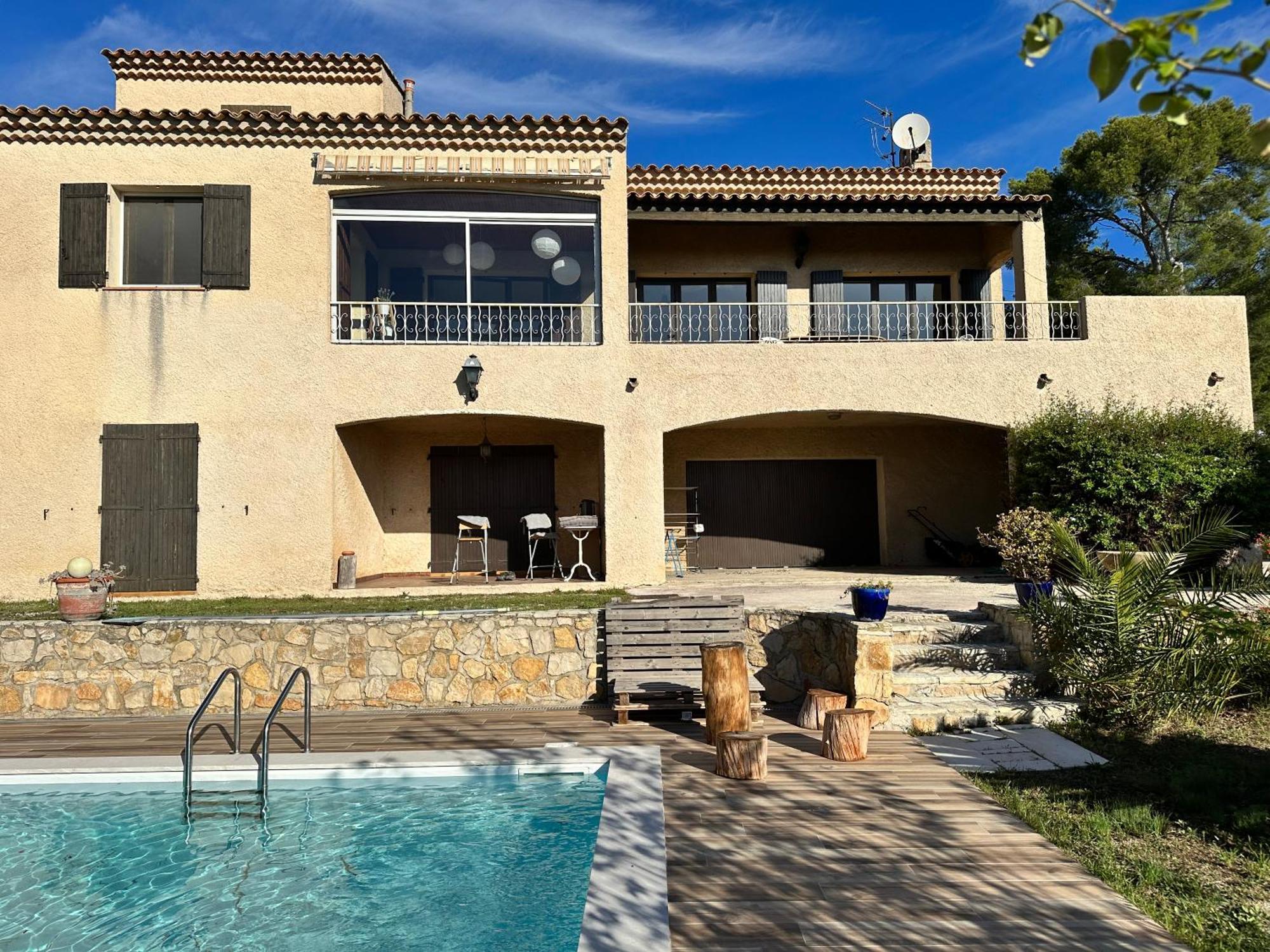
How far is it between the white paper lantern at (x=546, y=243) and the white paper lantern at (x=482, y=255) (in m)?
0.74

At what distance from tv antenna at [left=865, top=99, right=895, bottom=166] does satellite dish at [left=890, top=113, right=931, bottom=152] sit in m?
0.88

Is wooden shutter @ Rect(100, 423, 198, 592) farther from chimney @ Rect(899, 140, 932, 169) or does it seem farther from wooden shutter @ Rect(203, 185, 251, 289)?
chimney @ Rect(899, 140, 932, 169)

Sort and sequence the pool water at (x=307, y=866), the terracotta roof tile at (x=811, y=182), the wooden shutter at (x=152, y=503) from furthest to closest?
the terracotta roof tile at (x=811, y=182)
the wooden shutter at (x=152, y=503)
the pool water at (x=307, y=866)

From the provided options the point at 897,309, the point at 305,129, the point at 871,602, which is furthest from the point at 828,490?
the point at 305,129

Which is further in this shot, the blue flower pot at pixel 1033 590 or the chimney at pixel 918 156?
the chimney at pixel 918 156

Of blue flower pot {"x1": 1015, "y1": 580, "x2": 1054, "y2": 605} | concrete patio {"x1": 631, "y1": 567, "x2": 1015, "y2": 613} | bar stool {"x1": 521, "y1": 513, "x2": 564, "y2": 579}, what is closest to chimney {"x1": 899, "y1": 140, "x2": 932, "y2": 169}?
concrete patio {"x1": 631, "y1": 567, "x2": 1015, "y2": 613}

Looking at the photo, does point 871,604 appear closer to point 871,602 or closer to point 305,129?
point 871,602

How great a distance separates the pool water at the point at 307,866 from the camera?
4.48 metres

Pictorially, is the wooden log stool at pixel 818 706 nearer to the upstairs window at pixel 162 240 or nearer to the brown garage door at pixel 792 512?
the brown garage door at pixel 792 512

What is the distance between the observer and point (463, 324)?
517 inches

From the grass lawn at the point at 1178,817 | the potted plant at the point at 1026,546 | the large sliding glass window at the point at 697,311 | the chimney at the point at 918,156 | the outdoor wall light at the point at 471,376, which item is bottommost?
the grass lawn at the point at 1178,817

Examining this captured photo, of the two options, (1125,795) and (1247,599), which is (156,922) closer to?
(1125,795)

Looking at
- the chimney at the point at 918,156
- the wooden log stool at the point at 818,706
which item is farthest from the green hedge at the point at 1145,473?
the chimney at the point at 918,156

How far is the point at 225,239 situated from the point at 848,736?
36.0 ft
